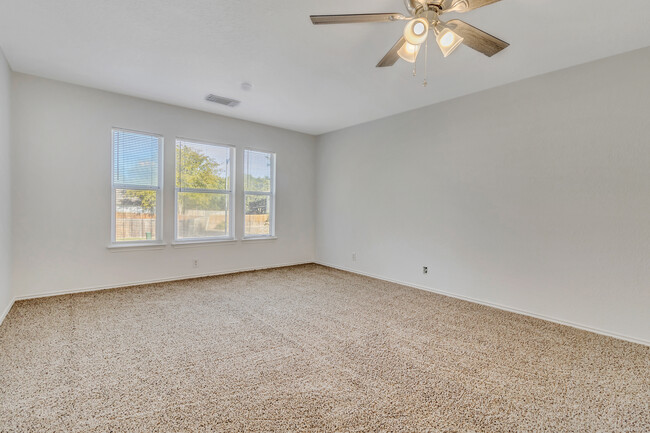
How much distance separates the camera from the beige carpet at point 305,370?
161 centimetres

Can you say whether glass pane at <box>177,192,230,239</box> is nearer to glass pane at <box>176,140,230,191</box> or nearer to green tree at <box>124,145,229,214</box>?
green tree at <box>124,145,229,214</box>

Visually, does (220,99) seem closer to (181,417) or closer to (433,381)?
(181,417)

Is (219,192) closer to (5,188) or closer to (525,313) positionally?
(5,188)

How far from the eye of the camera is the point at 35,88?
11.2ft

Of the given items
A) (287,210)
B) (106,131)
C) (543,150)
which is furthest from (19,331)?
(543,150)

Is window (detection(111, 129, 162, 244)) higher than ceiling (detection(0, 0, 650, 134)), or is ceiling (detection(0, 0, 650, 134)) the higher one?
ceiling (detection(0, 0, 650, 134))

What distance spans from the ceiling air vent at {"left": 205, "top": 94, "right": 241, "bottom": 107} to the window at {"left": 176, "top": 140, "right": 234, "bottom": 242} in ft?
2.70

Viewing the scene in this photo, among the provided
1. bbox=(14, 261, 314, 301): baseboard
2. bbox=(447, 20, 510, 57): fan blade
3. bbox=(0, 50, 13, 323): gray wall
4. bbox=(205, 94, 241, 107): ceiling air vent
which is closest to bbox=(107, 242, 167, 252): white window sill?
bbox=(14, 261, 314, 301): baseboard

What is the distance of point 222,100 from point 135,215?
1.96 meters

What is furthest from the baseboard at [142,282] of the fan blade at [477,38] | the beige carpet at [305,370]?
the fan blade at [477,38]

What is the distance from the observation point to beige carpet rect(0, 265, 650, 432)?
1607 millimetres

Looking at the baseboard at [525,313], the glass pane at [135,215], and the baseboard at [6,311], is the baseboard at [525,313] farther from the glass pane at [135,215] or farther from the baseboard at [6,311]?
the baseboard at [6,311]

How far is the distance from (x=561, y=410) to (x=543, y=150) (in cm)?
249

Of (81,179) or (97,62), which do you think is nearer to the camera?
(97,62)
